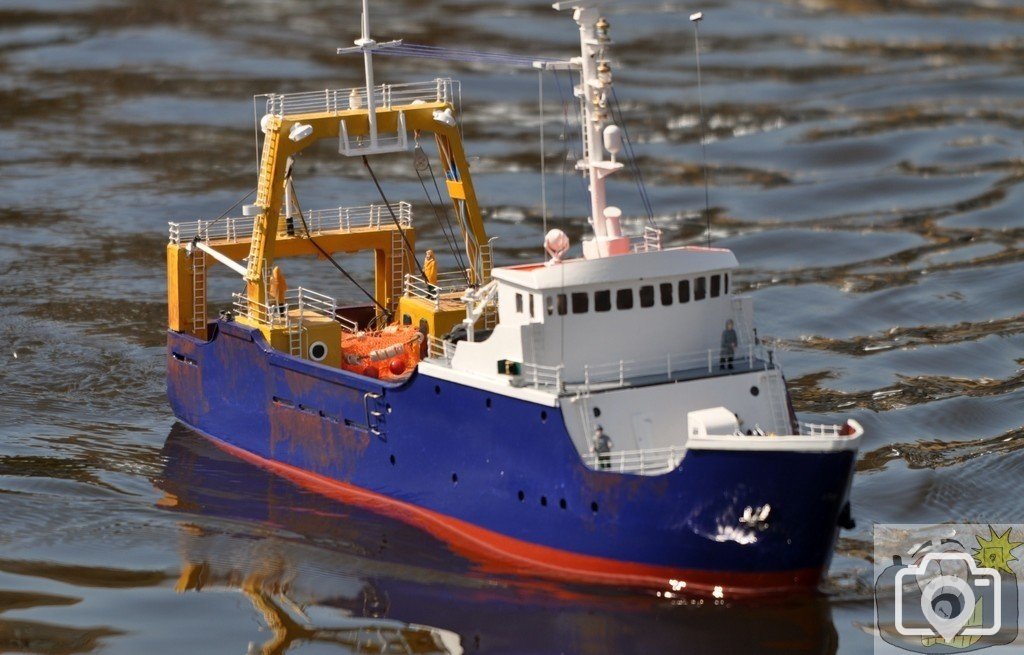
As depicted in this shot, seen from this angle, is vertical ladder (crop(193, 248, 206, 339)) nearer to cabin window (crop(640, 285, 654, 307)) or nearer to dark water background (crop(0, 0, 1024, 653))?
dark water background (crop(0, 0, 1024, 653))

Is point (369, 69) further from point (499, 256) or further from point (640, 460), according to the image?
point (499, 256)

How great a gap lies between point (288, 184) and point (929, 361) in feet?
47.9

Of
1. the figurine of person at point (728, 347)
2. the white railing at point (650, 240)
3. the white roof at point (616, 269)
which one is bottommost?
the figurine of person at point (728, 347)

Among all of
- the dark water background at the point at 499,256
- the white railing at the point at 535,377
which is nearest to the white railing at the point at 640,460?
the white railing at the point at 535,377

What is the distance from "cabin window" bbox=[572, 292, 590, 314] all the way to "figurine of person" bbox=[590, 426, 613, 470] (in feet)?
6.72

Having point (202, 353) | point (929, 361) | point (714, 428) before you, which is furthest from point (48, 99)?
point (714, 428)

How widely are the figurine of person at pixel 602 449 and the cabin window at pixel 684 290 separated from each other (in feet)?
9.22

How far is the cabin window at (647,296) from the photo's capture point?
88.5ft

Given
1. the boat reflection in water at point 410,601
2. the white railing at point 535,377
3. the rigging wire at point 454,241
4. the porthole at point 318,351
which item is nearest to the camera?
the boat reflection in water at point 410,601

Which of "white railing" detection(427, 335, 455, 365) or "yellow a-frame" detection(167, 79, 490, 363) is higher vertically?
"yellow a-frame" detection(167, 79, 490, 363)

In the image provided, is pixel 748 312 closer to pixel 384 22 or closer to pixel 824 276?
pixel 824 276

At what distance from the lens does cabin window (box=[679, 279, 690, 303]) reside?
27.2 metres

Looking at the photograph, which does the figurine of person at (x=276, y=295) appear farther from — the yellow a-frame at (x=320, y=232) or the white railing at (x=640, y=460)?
the white railing at (x=640, y=460)

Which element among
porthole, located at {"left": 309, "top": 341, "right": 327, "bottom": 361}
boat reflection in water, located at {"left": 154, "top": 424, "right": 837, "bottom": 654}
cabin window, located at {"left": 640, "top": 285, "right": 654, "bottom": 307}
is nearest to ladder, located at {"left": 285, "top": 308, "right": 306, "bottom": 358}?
porthole, located at {"left": 309, "top": 341, "right": 327, "bottom": 361}
